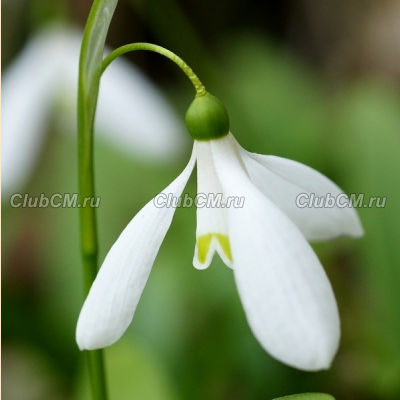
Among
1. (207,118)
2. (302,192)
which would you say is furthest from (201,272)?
(207,118)

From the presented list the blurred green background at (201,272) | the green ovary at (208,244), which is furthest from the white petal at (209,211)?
the blurred green background at (201,272)

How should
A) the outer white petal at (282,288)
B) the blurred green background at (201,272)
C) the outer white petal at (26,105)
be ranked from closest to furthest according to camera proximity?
1. the outer white petal at (282,288)
2. the blurred green background at (201,272)
3. the outer white petal at (26,105)

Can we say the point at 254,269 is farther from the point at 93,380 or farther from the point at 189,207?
the point at 189,207

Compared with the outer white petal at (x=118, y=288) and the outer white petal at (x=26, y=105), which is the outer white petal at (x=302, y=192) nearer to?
the outer white petal at (x=118, y=288)

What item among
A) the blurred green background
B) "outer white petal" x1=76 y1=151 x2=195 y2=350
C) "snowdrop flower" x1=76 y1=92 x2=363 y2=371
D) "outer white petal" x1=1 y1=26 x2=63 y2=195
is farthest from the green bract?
"outer white petal" x1=1 y1=26 x2=63 y2=195

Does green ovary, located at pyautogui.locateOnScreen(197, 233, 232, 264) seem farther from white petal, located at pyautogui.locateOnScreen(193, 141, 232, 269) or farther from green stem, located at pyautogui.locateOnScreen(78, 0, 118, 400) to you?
green stem, located at pyautogui.locateOnScreen(78, 0, 118, 400)

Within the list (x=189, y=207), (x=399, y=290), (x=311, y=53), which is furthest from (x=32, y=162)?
(x=311, y=53)

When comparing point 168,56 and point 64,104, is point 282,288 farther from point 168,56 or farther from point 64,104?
point 64,104
